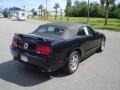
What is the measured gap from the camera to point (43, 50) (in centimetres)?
538

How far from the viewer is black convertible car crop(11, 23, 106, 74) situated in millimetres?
5367

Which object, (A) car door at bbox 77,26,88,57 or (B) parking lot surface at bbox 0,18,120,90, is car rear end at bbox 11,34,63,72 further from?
(A) car door at bbox 77,26,88,57

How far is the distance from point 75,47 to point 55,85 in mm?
1509

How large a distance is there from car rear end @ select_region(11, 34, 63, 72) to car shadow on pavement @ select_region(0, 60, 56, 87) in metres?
0.42

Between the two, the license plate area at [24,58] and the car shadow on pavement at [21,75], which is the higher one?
the license plate area at [24,58]

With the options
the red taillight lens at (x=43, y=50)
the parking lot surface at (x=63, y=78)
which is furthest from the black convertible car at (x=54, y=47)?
the parking lot surface at (x=63, y=78)

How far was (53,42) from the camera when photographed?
17.8 feet

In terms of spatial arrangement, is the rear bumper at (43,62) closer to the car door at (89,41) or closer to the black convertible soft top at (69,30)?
the black convertible soft top at (69,30)

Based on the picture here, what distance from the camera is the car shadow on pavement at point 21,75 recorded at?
5378 millimetres

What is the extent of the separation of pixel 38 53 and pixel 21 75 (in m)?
0.90

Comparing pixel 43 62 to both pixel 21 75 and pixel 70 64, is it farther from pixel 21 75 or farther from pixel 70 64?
pixel 70 64

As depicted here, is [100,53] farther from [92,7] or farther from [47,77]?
[92,7]

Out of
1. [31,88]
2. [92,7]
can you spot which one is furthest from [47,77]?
[92,7]

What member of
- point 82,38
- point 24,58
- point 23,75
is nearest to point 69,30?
point 82,38
